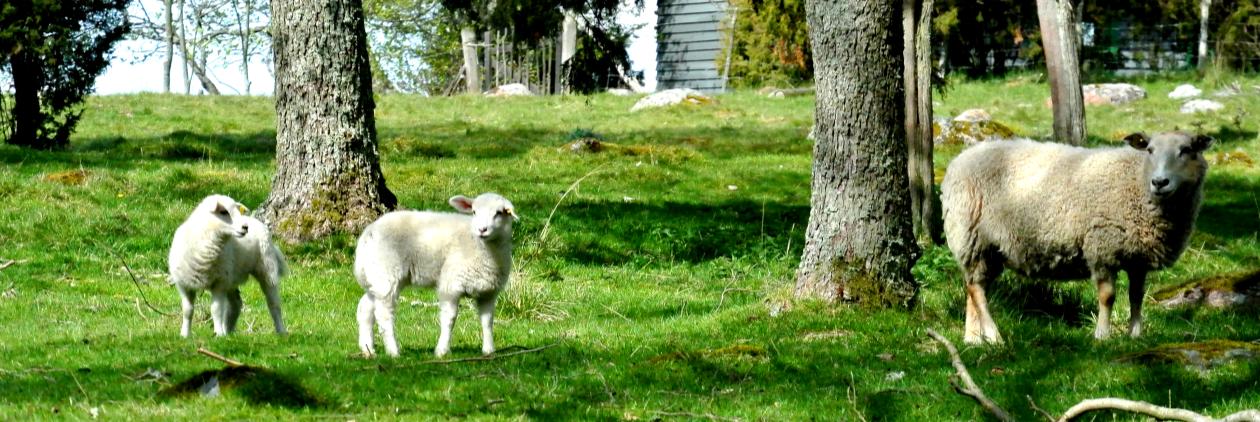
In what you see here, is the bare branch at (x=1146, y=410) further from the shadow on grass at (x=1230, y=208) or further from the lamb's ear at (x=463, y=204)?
the shadow on grass at (x=1230, y=208)

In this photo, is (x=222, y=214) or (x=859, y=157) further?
(x=859, y=157)

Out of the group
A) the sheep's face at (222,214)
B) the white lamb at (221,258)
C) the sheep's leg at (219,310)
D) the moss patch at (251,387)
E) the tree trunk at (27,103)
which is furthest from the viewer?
the tree trunk at (27,103)

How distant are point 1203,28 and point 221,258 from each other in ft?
131

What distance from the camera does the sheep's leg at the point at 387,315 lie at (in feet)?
29.0

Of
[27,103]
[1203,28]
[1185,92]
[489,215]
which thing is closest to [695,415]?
[489,215]

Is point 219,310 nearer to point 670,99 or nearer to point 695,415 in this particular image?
point 695,415

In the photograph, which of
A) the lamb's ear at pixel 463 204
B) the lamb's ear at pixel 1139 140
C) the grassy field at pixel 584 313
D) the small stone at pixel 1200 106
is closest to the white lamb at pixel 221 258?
the grassy field at pixel 584 313

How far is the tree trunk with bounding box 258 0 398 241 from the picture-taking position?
14.9 metres

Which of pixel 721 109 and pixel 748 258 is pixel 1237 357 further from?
pixel 721 109

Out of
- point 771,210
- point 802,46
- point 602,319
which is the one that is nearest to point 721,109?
point 802,46

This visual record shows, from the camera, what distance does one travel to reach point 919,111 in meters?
16.9

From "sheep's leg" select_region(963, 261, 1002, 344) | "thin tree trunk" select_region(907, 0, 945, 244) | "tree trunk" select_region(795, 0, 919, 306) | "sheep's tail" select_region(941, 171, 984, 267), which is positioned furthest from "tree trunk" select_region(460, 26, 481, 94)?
"sheep's leg" select_region(963, 261, 1002, 344)

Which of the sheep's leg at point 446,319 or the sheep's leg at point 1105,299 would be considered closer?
the sheep's leg at point 446,319

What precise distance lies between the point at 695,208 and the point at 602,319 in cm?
699
